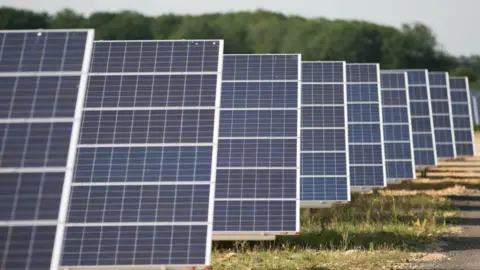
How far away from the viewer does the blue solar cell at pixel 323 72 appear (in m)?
27.4

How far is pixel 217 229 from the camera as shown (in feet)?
58.7

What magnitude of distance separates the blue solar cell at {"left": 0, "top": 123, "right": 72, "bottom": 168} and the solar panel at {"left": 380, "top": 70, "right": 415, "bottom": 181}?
78.3 feet

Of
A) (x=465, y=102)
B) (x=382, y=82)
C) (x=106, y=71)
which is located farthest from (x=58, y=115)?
(x=465, y=102)

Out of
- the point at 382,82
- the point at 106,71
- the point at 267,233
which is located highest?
the point at 382,82

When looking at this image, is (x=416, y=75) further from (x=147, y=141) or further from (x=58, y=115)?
(x=58, y=115)

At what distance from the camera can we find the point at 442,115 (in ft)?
161

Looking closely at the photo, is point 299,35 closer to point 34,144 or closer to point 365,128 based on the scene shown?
point 365,128

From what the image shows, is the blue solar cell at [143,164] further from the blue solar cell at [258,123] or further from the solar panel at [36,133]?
the blue solar cell at [258,123]

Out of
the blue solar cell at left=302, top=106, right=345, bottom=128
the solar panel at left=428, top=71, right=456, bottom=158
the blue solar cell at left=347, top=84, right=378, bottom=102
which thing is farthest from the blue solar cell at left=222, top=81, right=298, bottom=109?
the solar panel at left=428, top=71, right=456, bottom=158

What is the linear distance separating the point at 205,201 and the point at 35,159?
10.3 ft

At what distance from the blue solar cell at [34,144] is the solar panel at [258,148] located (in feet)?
23.6

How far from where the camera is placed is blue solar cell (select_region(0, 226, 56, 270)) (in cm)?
1030

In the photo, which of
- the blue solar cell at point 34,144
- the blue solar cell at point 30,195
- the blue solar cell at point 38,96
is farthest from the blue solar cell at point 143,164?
the blue solar cell at point 30,195

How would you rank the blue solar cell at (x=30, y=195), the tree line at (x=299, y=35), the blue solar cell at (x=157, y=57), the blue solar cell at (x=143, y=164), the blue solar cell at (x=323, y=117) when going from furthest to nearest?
1. the tree line at (x=299, y=35)
2. the blue solar cell at (x=323, y=117)
3. the blue solar cell at (x=157, y=57)
4. the blue solar cell at (x=143, y=164)
5. the blue solar cell at (x=30, y=195)
